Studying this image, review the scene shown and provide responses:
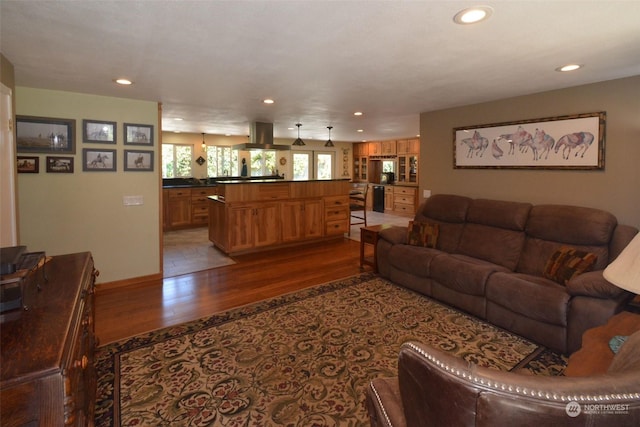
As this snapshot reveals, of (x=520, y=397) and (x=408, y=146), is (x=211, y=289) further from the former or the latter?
(x=408, y=146)

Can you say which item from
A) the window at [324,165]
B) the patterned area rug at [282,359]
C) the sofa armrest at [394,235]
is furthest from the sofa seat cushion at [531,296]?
the window at [324,165]

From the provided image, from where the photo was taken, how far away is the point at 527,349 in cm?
262

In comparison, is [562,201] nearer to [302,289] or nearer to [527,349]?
[527,349]

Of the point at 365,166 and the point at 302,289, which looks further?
the point at 365,166

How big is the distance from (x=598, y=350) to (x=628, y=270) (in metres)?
0.53

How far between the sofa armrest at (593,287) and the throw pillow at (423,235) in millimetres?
1598

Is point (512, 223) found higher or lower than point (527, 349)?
higher

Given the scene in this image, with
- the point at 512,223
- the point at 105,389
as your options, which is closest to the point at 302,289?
the point at 105,389

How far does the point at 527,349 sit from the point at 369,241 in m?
2.27

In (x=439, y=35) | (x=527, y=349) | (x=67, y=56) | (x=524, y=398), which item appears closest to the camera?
(x=524, y=398)

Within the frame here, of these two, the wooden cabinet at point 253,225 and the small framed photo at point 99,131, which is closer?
the small framed photo at point 99,131

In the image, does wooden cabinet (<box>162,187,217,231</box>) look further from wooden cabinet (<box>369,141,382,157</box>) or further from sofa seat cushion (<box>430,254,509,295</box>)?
sofa seat cushion (<box>430,254,509,295</box>)

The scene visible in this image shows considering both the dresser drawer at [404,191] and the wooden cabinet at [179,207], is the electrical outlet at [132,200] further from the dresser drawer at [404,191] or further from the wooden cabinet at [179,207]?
the dresser drawer at [404,191]

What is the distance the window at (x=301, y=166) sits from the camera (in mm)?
10414
